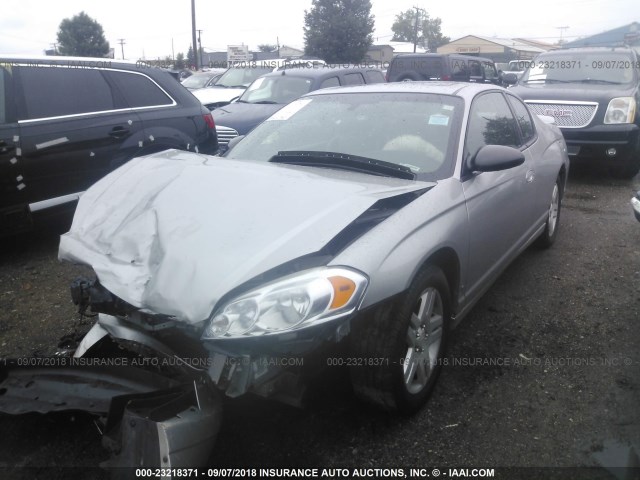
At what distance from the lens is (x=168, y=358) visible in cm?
228

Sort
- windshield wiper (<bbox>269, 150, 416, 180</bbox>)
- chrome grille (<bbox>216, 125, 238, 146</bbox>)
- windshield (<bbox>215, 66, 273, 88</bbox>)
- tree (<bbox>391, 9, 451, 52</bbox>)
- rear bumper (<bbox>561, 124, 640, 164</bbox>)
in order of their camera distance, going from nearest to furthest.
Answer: windshield wiper (<bbox>269, 150, 416, 180</bbox>)
rear bumper (<bbox>561, 124, 640, 164</bbox>)
chrome grille (<bbox>216, 125, 238, 146</bbox>)
windshield (<bbox>215, 66, 273, 88</bbox>)
tree (<bbox>391, 9, 451, 52</bbox>)

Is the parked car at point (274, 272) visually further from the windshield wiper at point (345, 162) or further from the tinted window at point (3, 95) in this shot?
the tinted window at point (3, 95)

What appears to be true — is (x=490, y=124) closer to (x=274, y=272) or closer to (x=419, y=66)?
(x=274, y=272)

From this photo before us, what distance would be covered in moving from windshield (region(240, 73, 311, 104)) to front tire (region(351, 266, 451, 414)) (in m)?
6.86

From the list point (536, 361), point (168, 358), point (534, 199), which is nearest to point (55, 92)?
point (168, 358)

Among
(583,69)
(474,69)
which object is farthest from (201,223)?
(474,69)

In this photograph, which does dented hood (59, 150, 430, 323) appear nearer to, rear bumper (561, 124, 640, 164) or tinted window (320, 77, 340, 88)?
rear bumper (561, 124, 640, 164)

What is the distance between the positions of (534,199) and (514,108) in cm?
76

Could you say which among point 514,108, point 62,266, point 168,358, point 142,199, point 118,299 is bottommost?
point 62,266

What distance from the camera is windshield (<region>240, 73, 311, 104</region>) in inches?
364

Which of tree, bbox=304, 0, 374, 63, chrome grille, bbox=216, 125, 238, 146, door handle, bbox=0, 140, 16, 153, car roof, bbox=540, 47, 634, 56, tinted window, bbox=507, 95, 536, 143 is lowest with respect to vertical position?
chrome grille, bbox=216, 125, 238, 146

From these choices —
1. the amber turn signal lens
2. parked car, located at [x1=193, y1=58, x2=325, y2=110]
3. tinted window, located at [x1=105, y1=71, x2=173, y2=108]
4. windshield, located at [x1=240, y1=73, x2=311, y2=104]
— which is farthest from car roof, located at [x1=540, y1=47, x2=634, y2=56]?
the amber turn signal lens

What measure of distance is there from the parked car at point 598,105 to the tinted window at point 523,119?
144 inches

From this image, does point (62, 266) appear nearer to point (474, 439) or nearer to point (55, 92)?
point (55, 92)
